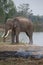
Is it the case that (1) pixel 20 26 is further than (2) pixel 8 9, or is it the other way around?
(2) pixel 8 9

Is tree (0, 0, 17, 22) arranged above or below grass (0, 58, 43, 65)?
above

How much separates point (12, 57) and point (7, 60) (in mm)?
132

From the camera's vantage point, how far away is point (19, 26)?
6.27 meters

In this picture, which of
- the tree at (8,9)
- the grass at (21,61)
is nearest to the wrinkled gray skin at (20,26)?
the grass at (21,61)

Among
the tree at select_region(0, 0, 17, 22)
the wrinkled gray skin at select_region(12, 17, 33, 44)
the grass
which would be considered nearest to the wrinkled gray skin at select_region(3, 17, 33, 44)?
the wrinkled gray skin at select_region(12, 17, 33, 44)

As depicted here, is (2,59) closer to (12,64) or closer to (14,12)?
(12,64)

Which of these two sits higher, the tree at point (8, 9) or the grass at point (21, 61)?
the tree at point (8, 9)

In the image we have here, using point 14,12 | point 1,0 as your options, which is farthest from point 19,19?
point 14,12

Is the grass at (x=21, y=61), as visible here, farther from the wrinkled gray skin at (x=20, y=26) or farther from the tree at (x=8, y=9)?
the tree at (x=8, y=9)

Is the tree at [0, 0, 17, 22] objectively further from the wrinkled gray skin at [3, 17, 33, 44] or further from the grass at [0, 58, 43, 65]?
the grass at [0, 58, 43, 65]

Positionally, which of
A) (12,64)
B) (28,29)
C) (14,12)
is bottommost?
(12,64)

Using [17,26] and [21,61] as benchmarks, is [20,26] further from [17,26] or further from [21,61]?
[21,61]

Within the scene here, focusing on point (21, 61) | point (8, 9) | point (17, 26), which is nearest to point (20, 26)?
point (17, 26)

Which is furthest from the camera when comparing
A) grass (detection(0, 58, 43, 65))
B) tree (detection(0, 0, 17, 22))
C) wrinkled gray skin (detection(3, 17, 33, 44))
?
tree (detection(0, 0, 17, 22))
